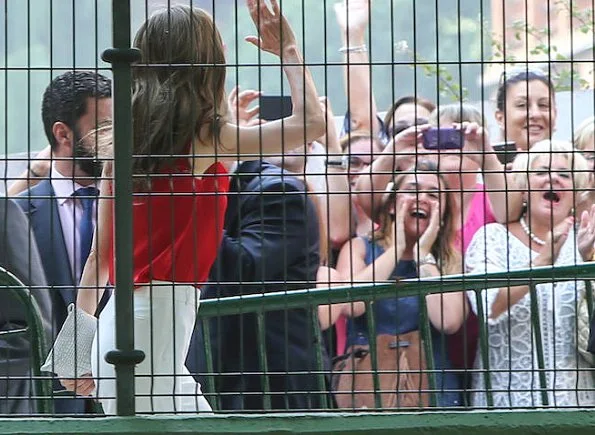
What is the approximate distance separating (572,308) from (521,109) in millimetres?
1019

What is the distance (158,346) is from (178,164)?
0.60 m

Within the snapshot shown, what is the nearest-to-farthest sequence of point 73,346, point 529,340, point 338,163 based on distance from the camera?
point 73,346
point 338,163
point 529,340

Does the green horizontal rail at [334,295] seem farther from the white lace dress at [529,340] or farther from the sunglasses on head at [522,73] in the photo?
the sunglasses on head at [522,73]

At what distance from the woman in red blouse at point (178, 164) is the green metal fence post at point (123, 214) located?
76mm

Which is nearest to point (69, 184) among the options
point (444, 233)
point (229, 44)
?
point (229, 44)

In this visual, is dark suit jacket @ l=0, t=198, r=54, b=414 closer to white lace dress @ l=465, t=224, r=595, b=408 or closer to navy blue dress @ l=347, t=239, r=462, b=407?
navy blue dress @ l=347, t=239, r=462, b=407

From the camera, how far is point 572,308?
6.25 metres

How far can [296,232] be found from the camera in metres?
5.91

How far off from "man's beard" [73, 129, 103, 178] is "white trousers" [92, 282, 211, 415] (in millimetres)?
456

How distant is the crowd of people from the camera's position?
186 inches

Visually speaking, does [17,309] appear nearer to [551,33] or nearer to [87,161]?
[87,161]

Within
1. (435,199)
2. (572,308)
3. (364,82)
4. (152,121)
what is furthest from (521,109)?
(152,121)

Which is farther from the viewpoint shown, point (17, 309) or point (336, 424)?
point (17, 309)

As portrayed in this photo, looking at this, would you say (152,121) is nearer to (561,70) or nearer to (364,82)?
(364,82)
